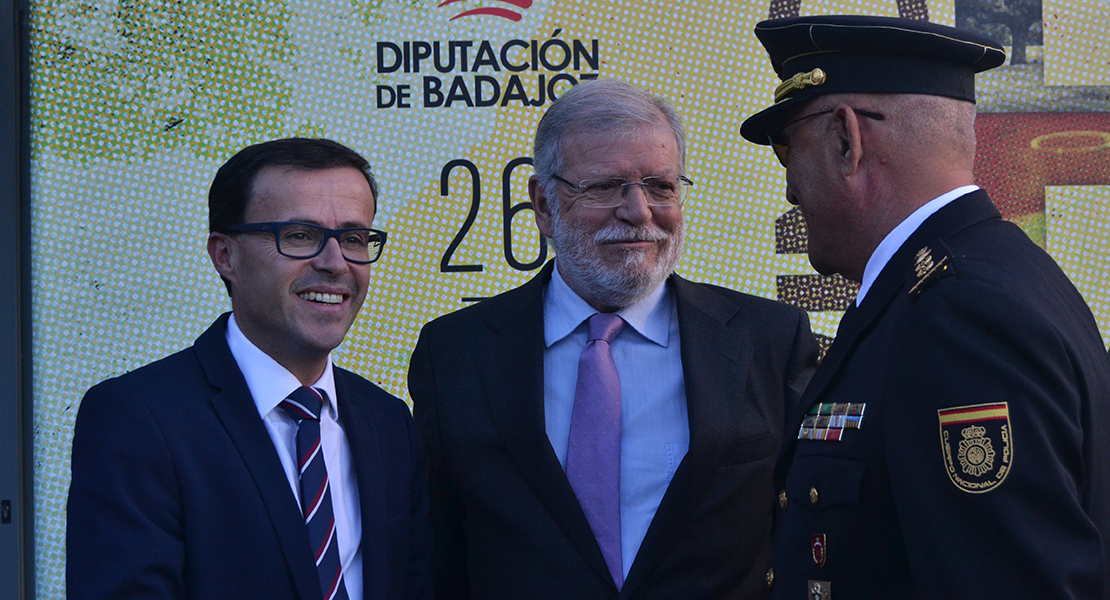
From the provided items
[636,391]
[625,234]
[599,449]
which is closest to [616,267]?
[625,234]

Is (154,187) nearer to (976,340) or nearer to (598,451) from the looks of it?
(598,451)

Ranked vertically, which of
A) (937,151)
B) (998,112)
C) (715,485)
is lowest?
(715,485)

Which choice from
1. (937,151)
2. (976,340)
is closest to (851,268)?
(937,151)

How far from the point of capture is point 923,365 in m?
1.29

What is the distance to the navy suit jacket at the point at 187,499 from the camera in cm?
155

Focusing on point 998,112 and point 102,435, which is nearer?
point 102,435

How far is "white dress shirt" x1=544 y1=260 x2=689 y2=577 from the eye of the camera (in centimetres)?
201

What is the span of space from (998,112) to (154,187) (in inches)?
101

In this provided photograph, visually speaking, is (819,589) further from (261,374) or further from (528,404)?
(261,374)

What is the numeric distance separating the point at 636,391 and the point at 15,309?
1882mm

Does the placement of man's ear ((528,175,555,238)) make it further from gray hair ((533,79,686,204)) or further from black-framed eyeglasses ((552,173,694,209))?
black-framed eyeglasses ((552,173,694,209))

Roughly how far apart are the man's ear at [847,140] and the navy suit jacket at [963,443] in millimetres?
162

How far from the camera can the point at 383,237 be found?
2.01m

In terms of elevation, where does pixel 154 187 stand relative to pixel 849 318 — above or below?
above
